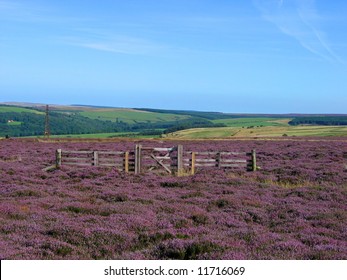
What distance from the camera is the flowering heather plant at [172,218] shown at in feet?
27.8

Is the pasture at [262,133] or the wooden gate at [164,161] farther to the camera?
the pasture at [262,133]

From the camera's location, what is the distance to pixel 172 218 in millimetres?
11508

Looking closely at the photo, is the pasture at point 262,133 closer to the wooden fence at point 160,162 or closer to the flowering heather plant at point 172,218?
the wooden fence at point 160,162

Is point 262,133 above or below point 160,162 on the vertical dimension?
below

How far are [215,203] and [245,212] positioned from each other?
1618mm

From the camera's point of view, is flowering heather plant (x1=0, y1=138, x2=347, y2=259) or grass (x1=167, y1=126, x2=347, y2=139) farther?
grass (x1=167, y1=126, x2=347, y2=139)

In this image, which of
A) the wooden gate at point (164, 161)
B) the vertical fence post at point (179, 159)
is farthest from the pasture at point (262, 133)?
the vertical fence post at point (179, 159)

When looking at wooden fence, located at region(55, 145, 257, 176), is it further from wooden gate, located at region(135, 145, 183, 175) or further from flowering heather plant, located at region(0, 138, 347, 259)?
flowering heather plant, located at region(0, 138, 347, 259)

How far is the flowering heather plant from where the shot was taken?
8.48 metres

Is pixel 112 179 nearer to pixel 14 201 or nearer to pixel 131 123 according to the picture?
pixel 14 201

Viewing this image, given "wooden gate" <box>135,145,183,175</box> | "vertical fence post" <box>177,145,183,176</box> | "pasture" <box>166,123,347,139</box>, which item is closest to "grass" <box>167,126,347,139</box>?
"pasture" <box>166,123,347,139</box>

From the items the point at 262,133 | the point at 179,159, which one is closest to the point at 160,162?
the point at 179,159

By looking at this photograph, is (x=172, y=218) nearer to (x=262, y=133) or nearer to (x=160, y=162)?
(x=160, y=162)
